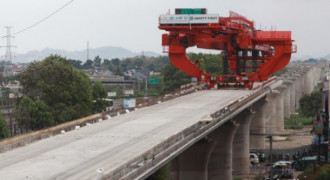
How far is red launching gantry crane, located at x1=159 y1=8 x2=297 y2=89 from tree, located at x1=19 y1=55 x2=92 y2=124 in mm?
13924

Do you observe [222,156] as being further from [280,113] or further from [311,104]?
[311,104]

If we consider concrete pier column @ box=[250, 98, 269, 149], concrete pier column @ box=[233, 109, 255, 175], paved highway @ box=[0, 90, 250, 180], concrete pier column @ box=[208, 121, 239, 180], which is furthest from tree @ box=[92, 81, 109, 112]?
paved highway @ box=[0, 90, 250, 180]

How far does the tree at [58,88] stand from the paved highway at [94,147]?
94.3ft

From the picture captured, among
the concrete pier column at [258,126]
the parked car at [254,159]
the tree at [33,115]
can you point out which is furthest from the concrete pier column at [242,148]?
the tree at [33,115]

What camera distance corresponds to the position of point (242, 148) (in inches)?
3009

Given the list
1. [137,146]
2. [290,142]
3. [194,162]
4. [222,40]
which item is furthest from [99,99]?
[137,146]

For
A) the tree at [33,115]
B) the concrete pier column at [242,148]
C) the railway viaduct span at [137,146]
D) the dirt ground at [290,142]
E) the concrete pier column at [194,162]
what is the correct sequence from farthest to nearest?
the dirt ground at [290,142], the concrete pier column at [242,148], the tree at [33,115], the concrete pier column at [194,162], the railway viaduct span at [137,146]

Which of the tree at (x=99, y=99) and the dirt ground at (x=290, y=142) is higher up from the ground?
the tree at (x=99, y=99)

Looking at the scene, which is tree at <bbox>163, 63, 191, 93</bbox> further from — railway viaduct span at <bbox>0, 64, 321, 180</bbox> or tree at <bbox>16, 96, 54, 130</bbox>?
railway viaduct span at <bbox>0, 64, 321, 180</bbox>

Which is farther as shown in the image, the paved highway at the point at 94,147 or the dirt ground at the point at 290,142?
the dirt ground at the point at 290,142

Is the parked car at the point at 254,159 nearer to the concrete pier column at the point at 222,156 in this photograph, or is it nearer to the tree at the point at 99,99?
Answer: the concrete pier column at the point at 222,156

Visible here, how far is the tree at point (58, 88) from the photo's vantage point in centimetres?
7844

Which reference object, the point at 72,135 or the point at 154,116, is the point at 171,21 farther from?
the point at 72,135

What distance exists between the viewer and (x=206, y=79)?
80562mm
